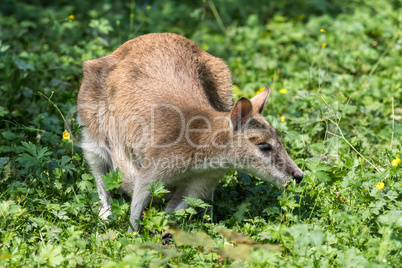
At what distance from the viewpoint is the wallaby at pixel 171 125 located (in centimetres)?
359

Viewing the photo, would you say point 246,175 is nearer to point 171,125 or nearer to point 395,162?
point 171,125

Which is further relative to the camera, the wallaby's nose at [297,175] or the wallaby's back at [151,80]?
the wallaby's back at [151,80]

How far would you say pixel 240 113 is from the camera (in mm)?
3543

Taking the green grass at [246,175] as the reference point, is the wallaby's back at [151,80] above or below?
above

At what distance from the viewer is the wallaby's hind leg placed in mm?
4062

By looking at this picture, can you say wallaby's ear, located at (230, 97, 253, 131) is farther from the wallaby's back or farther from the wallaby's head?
the wallaby's back

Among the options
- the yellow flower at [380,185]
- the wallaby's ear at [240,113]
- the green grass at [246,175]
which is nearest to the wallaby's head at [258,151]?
the wallaby's ear at [240,113]

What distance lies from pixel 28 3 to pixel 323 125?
5376mm

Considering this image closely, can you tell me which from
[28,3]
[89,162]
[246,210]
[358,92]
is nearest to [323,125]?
[358,92]

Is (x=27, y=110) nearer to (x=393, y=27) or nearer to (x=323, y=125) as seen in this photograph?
(x=323, y=125)

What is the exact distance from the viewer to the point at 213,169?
3637mm

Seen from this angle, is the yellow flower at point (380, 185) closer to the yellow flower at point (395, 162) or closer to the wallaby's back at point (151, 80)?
the yellow flower at point (395, 162)

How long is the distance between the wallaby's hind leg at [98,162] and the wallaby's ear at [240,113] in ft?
3.80

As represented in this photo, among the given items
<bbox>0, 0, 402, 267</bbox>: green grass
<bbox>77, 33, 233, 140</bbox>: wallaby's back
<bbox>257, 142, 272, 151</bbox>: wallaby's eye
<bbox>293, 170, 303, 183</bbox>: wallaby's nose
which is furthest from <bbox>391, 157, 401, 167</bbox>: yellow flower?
<bbox>77, 33, 233, 140</bbox>: wallaby's back
